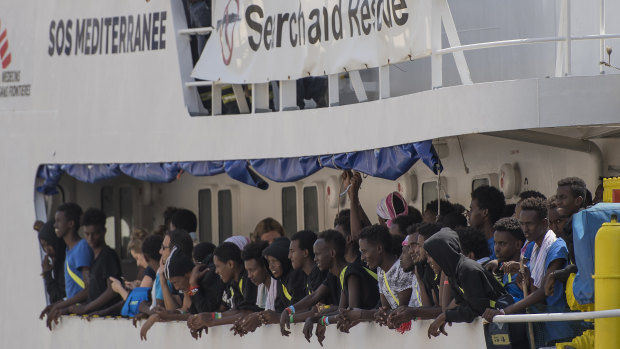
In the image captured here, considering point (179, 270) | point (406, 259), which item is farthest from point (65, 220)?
point (406, 259)

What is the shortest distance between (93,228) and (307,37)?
3467mm

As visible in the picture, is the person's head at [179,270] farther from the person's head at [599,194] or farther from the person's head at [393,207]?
the person's head at [599,194]

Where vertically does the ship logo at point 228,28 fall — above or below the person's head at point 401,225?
above

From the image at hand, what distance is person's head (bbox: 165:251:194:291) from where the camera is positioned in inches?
494

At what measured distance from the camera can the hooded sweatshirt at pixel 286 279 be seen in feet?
38.3

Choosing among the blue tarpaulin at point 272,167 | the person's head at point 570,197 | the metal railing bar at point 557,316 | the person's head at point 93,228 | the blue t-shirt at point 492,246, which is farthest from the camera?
the person's head at point 93,228

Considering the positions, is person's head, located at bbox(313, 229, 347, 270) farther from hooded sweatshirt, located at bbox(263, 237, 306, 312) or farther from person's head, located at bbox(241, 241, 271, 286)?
person's head, located at bbox(241, 241, 271, 286)

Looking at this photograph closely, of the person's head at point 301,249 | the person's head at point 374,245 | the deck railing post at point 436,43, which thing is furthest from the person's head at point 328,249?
the deck railing post at point 436,43

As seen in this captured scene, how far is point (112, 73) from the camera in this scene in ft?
47.6

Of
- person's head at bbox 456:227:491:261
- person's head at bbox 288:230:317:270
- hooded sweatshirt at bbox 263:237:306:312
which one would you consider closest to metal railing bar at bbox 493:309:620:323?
person's head at bbox 456:227:491:261

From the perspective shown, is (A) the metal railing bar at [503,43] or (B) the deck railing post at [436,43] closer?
(A) the metal railing bar at [503,43]

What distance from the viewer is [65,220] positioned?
14477mm

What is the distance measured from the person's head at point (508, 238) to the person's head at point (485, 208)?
3.29ft

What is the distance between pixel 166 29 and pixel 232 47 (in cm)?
124
